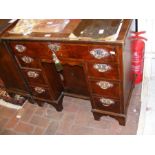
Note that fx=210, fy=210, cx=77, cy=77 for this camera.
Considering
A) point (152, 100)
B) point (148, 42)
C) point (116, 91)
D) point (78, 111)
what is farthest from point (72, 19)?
point (152, 100)

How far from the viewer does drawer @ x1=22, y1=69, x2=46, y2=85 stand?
2088 mm

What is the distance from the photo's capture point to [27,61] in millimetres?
2006

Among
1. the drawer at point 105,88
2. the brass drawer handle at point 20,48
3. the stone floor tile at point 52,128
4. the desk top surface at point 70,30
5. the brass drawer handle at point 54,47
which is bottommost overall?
the stone floor tile at point 52,128

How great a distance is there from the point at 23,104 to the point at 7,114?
226 mm

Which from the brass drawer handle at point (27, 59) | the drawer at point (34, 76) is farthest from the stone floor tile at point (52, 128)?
the brass drawer handle at point (27, 59)

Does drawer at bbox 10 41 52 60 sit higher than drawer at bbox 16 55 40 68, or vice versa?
drawer at bbox 10 41 52 60

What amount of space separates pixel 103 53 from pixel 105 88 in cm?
40

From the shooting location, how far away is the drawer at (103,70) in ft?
5.41

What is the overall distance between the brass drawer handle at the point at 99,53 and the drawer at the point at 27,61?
1.98ft

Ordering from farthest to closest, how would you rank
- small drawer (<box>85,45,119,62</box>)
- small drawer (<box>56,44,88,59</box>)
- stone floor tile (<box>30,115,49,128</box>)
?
stone floor tile (<box>30,115,49,128</box>), small drawer (<box>56,44,88,59</box>), small drawer (<box>85,45,119,62</box>)

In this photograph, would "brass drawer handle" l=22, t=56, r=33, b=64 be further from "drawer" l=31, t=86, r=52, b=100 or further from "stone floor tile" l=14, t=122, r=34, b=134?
"stone floor tile" l=14, t=122, r=34, b=134

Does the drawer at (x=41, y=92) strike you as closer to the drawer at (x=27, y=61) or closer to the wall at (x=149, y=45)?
the drawer at (x=27, y=61)

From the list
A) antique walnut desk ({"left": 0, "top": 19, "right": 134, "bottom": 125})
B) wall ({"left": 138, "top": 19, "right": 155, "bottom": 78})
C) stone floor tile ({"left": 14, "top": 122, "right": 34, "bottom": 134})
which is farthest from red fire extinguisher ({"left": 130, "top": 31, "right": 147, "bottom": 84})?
stone floor tile ({"left": 14, "top": 122, "right": 34, "bottom": 134})

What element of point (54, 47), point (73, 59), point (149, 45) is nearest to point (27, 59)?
point (54, 47)
